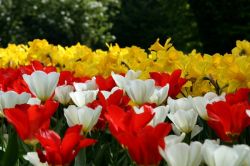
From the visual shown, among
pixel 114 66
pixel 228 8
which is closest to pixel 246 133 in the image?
pixel 114 66

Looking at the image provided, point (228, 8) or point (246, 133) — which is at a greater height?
point (246, 133)

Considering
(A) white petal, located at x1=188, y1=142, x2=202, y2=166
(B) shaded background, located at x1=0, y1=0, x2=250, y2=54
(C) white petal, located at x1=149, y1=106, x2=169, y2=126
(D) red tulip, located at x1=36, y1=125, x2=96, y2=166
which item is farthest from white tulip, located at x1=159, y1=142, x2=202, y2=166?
(B) shaded background, located at x1=0, y1=0, x2=250, y2=54

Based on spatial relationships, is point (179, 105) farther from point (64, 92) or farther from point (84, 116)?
point (64, 92)

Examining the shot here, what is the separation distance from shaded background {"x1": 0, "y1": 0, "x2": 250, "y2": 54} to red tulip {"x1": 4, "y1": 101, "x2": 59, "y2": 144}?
952 cm

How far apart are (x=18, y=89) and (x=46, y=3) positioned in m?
14.3

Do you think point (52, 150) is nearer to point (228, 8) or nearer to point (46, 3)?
point (228, 8)

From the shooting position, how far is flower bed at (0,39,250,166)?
141 centimetres

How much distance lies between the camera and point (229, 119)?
5.47 feet

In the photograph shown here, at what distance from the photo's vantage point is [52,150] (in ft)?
4.81

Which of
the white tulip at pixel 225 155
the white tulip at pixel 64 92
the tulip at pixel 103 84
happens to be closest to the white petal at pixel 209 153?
the white tulip at pixel 225 155

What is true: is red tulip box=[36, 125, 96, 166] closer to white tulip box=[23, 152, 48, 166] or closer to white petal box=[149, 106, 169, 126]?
white tulip box=[23, 152, 48, 166]

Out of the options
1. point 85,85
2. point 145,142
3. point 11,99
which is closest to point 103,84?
point 85,85

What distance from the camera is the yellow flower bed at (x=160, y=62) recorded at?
2672mm

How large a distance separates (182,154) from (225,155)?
3.4 inches
